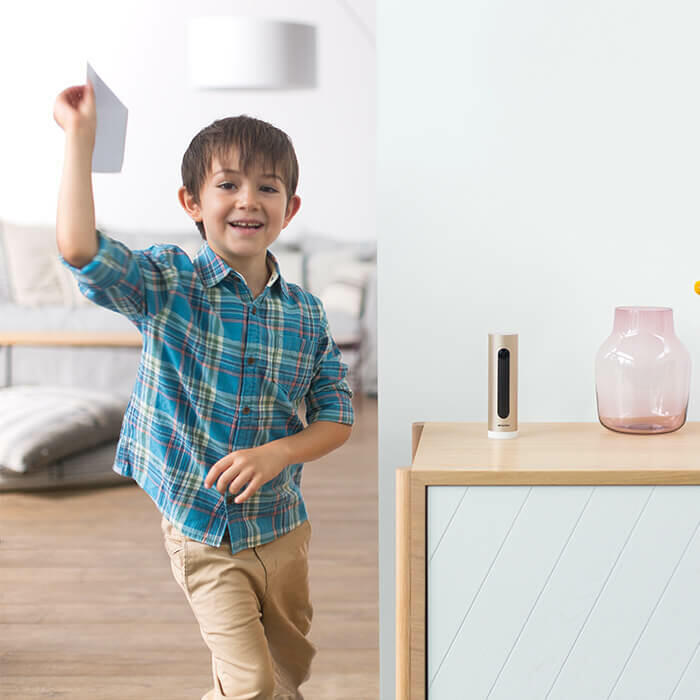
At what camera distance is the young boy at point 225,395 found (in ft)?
3.47

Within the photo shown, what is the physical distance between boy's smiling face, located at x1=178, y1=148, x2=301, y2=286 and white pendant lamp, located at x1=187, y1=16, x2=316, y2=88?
8.68ft

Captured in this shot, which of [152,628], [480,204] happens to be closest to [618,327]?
[480,204]

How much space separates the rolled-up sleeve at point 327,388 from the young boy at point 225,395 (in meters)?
0.04

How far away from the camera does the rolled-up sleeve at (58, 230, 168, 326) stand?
933 millimetres

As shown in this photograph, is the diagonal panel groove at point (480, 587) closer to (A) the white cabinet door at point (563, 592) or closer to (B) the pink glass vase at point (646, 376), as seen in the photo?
(A) the white cabinet door at point (563, 592)

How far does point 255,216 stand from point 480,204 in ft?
1.10

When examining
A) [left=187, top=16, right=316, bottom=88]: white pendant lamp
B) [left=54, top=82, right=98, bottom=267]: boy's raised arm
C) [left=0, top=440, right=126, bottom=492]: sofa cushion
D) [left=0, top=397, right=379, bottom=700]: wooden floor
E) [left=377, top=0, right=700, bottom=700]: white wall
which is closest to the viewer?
[left=54, top=82, right=98, bottom=267]: boy's raised arm

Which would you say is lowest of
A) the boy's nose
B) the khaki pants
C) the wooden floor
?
the wooden floor

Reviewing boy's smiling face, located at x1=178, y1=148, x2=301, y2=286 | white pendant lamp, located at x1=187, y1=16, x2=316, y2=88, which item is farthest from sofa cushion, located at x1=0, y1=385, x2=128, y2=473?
boy's smiling face, located at x1=178, y1=148, x2=301, y2=286

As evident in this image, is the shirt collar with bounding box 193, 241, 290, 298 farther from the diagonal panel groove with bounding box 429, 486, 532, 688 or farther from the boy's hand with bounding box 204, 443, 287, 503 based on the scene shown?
the diagonal panel groove with bounding box 429, 486, 532, 688

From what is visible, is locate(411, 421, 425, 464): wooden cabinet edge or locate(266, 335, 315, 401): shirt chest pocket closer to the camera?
locate(266, 335, 315, 401): shirt chest pocket

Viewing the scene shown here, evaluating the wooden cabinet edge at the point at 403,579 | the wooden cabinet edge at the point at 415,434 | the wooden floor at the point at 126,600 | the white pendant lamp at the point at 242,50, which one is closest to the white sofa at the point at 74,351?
the wooden floor at the point at 126,600

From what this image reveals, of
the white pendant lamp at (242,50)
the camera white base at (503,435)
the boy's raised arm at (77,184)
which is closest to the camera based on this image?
the boy's raised arm at (77,184)

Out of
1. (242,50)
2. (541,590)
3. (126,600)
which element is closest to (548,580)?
(541,590)
